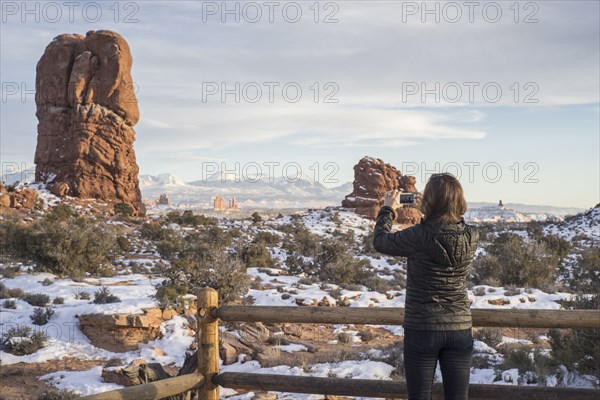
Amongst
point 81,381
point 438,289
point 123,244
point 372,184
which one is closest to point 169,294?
point 81,381

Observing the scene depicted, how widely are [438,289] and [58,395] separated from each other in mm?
6294

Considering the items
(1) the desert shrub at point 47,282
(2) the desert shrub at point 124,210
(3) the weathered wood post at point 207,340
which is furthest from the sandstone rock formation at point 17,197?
(3) the weathered wood post at point 207,340

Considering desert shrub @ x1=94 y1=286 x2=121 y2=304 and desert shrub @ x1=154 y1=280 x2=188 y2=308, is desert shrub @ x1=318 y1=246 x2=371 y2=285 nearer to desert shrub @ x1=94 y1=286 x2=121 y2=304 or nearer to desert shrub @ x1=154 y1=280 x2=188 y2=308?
desert shrub @ x1=154 y1=280 x2=188 y2=308

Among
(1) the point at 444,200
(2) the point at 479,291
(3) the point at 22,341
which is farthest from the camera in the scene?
(2) the point at 479,291

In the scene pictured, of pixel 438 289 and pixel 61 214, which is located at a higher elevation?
pixel 438 289

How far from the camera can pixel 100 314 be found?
10.6 metres

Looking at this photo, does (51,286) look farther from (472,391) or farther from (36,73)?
(36,73)

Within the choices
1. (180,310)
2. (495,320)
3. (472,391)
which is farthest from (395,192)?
(180,310)

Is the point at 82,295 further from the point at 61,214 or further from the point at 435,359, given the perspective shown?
the point at 61,214

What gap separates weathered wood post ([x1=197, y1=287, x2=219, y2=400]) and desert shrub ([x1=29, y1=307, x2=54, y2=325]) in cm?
748

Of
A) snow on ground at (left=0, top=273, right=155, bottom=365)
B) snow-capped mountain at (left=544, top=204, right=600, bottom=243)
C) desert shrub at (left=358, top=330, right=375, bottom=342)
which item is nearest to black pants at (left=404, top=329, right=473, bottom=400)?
snow on ground at (left=0, top=273, right=155, bottom=365)

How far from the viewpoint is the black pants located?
10.9 ft

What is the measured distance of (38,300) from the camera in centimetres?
1166

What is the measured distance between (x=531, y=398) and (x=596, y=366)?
3885 millimetres
